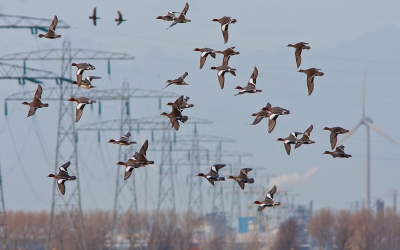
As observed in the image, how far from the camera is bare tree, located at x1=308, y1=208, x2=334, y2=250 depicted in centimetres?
16962

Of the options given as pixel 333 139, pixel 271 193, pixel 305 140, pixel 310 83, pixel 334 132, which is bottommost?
pixel 271 193

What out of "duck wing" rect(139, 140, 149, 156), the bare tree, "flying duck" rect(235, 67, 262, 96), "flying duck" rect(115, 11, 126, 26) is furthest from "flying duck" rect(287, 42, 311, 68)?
the bare tree

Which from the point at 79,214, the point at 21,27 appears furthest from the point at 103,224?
the point at 21,27

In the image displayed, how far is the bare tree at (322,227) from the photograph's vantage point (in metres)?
170

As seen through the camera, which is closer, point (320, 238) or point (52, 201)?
point (52, 201)

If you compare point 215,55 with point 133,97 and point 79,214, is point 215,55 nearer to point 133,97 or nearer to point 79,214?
point 79,214

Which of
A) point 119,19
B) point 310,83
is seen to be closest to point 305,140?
point 310,83

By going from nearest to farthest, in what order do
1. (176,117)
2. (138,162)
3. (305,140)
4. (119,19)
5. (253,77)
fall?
(138,162) → (176,117) → (305,140) → (253,77) → (119,19)

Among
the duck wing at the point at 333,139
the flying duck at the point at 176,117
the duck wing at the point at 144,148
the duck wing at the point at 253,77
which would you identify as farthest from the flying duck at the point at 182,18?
the duck wing at the point at 333,139

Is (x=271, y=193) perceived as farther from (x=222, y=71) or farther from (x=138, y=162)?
(x=138, y=162)

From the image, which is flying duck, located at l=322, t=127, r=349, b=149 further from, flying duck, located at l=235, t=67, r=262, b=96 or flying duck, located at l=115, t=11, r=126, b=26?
flying duck, located at l=115, t=11, r=126, b=26

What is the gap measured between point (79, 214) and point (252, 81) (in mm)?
36071

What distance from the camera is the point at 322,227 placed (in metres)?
172

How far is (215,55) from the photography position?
42.6 meters
